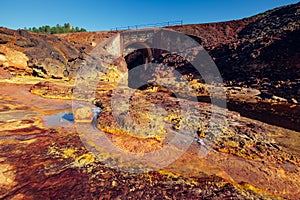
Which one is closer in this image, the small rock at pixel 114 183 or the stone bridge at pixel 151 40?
the small rock at pixel 114 183

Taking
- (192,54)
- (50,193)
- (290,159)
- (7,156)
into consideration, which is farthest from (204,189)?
(192,54)

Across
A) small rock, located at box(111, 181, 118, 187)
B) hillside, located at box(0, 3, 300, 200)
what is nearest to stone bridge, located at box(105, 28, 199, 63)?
hillside, located at box(0, 3, 300, 200)

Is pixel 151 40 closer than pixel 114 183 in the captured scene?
No

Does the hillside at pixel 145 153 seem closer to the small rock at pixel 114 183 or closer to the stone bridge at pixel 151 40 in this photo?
the small rock at pixel 114 183

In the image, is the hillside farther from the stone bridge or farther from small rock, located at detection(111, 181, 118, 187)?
the stone bridge

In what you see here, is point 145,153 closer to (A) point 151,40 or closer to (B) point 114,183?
(B) point 114,183

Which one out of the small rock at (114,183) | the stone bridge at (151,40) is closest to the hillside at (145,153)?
the small rock at (114,183)

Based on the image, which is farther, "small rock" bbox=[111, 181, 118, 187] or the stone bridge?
the stone bridge

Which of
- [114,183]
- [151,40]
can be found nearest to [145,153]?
[114,183]

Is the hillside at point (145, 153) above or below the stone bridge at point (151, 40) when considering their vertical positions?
below

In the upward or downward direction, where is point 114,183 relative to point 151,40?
downward

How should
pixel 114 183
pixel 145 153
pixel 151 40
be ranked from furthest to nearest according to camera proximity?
pixel 151 40
pixel 145 153
pixel 114 183

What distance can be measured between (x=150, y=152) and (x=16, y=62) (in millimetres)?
13773

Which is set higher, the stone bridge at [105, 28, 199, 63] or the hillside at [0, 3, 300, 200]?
the stone bridge at [105, 28, 199, 63]
